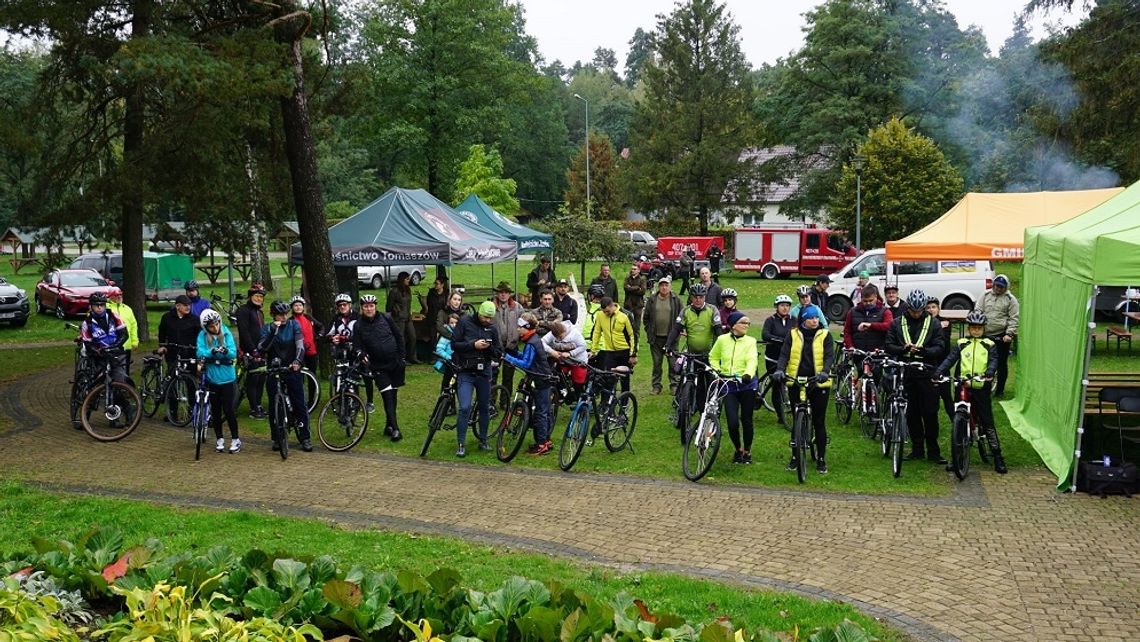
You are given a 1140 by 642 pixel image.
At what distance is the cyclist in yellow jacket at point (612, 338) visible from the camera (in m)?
13.4

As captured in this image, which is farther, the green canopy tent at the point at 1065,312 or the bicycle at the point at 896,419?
the bicycle at the point at 896,419

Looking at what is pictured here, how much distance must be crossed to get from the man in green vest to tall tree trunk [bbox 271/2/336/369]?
927 cm

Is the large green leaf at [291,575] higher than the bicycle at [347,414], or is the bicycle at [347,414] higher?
the large green leaf at [291,575]

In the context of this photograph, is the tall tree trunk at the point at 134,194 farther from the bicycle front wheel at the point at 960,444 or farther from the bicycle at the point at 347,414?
the bicycle front wheel at the point at 960,444

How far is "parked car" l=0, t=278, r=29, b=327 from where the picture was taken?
1107 inches

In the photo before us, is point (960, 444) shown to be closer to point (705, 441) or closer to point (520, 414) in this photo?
point (705, 441)

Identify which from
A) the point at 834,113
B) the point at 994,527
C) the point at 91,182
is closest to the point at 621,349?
the point at 994,527

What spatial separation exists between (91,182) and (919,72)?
41112 mm

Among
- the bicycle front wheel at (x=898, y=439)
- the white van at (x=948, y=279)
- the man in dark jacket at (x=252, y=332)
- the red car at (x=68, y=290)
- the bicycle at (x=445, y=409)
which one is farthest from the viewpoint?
the red car at (x=68, y=290)

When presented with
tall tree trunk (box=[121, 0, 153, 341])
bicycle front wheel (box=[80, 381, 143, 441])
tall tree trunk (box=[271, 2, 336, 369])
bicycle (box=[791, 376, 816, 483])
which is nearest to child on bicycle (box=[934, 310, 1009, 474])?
bicycle (box=[791, 376, 816, 483])

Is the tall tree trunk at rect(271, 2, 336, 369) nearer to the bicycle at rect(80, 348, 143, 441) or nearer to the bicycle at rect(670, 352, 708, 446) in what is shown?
the bicycle at rect(80, 348, 143, 441)

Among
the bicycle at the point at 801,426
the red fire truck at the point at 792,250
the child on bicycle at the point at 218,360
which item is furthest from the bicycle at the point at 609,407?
the red fire truck at the point at 792,250

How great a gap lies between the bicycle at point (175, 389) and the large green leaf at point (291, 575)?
8935 millimetres

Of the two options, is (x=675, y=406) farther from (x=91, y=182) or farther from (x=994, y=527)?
(x=91, y=182)
